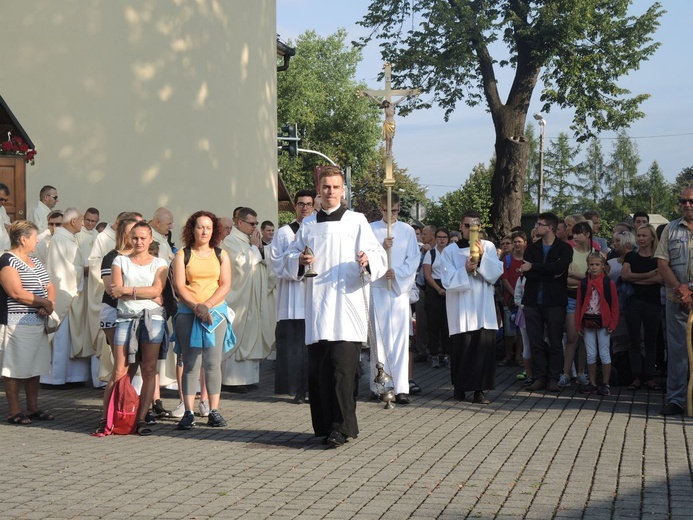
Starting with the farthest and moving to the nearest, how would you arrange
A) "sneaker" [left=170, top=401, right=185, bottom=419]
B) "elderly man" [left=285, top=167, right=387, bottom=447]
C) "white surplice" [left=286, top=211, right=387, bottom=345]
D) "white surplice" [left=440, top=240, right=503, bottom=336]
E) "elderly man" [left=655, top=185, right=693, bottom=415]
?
"white surplice" [left=440, top=240, right=503, bottom=336] → "elderly man" [left=655, top=185, right=693, bottom=415] → "sneaker" [left=170, top=401, right=185, bottom=419] → "white surplice" [left=286, top=211, right=387, bottom=345] → "elderly man" [left=285, top=167, right=387, bottom=447]

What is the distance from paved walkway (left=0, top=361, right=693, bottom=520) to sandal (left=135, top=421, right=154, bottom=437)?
0.26 feet

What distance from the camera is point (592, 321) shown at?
41.0ft

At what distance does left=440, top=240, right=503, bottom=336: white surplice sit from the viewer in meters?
11.9

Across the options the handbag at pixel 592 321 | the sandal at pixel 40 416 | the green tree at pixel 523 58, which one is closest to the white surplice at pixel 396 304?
the handbag at pixel 592 321

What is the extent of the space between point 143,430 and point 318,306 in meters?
1.94

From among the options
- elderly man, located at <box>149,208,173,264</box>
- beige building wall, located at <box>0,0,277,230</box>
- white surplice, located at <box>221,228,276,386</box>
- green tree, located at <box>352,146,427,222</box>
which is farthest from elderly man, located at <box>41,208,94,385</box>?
green tree, located at <box>352,146,427,222</box>

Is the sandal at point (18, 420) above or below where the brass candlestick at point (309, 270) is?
below

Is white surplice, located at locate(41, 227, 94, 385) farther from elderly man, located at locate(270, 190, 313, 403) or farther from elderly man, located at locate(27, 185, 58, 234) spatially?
elderly man, located at locate(270, 190, 313, 403)

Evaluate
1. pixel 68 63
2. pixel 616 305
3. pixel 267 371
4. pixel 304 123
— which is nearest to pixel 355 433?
pixel 616 305

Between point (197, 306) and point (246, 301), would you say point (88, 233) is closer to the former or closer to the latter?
point (246, 301)

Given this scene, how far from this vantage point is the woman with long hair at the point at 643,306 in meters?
12.9

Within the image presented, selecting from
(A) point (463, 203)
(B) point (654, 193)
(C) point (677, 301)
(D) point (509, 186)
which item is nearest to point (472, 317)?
(C) point (677, 301)

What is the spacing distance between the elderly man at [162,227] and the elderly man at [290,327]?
1134 mm

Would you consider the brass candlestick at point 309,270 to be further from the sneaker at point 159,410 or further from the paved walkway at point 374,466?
the sneaker at point 159,410
